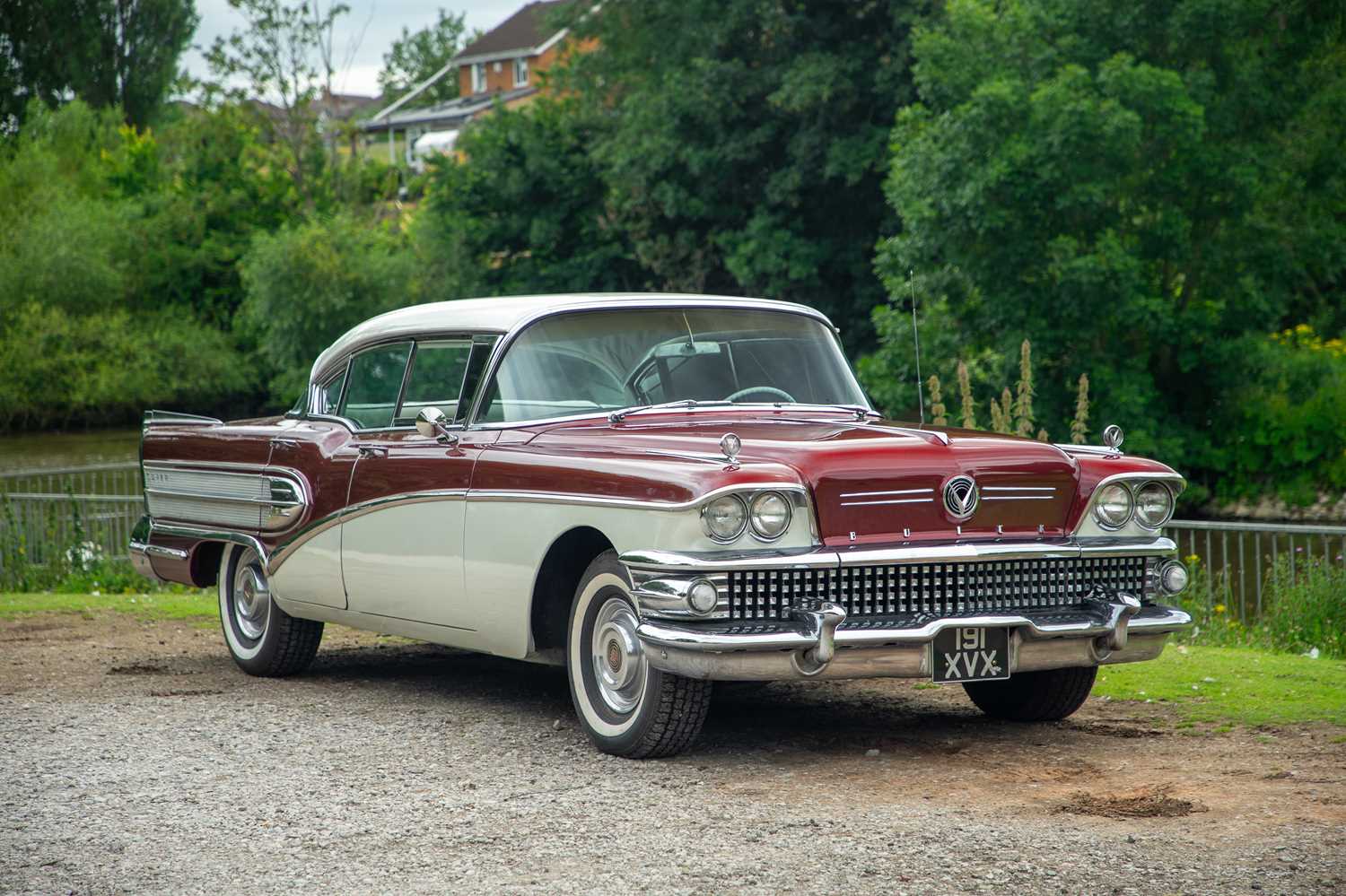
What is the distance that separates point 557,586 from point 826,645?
4.81 ft

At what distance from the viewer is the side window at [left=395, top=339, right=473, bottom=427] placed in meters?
7.71

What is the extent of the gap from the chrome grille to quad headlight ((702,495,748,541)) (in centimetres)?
16

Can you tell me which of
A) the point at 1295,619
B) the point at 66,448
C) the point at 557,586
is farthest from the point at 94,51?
the point at 557,586

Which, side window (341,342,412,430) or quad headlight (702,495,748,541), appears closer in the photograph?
quad headlight (702,495,748,541)

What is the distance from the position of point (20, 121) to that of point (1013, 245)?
2041 inches

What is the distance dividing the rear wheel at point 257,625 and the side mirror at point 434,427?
5.78 feet

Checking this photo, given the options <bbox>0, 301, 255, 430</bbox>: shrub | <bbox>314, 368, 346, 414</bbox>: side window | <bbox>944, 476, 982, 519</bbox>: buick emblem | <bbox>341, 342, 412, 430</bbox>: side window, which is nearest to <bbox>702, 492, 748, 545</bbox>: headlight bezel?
<bbox>944, 476, 982, 519</bbox>: buick emblem

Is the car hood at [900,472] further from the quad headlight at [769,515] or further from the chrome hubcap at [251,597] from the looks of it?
the chrome hubcap at [251,597]

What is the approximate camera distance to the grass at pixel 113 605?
1212 centimetres

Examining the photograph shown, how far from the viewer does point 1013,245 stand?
93.8 feet

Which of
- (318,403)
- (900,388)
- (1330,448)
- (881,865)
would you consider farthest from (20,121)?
(881,865)

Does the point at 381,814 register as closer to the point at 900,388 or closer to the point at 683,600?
the point at 683,600

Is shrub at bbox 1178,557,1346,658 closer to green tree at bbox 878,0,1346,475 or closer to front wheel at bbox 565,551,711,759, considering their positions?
front wheel at bbox 565,551,711,759

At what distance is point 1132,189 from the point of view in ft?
96.1
